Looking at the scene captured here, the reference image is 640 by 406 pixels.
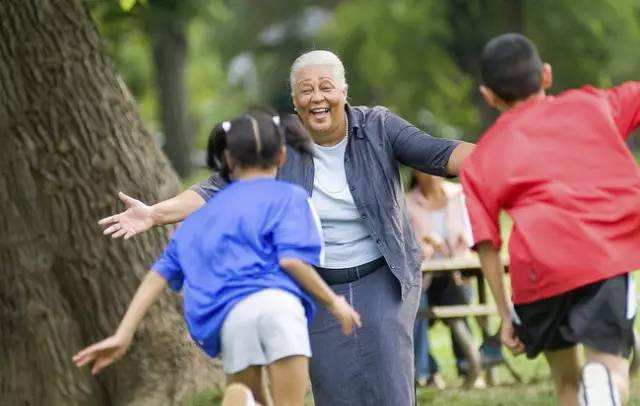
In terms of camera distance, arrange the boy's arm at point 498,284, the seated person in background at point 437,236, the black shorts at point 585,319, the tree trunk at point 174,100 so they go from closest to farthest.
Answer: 1. the black shorts at point 585,319
2. the boy's arm at point 498,284
3. the seated person in background at point 437,236
4. the tree trunk at point 174,100

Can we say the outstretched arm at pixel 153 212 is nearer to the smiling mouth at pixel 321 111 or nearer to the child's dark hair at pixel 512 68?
the smiling mouth at pixel 321 111

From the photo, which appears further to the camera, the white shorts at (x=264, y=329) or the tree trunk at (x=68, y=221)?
the tree trunk at (x=68, y=221)

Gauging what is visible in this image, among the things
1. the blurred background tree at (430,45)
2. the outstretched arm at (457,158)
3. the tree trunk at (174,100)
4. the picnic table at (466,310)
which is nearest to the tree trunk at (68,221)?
the outstretched arm at (457,158)

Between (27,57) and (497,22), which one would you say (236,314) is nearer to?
(27,57)

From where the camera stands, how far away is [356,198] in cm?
695

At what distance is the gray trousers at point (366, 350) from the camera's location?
696 centimetres

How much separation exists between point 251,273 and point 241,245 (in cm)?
11

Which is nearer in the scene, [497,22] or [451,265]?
[451,265]

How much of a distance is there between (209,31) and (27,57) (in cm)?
3986

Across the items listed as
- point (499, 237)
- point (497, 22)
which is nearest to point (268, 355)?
point (499, 237)

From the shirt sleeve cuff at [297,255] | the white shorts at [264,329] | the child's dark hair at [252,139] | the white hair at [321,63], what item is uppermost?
the white hair at [321,63]

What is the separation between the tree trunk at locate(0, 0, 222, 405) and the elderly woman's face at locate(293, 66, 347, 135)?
7.62ft

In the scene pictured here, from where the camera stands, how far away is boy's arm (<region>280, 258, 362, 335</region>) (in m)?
5.96

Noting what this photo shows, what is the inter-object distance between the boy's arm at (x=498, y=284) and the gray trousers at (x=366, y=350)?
0.81m
